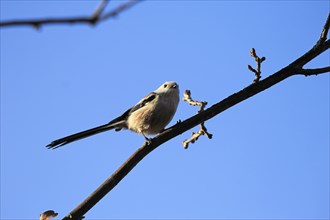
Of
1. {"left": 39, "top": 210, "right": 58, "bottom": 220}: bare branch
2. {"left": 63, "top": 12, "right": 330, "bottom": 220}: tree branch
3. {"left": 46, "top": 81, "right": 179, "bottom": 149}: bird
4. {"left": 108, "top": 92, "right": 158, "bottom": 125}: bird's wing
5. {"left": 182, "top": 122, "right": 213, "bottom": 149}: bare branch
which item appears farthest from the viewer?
{"left": 108, "top": 92, "right": 158, "bottom": 125}: bird's wing

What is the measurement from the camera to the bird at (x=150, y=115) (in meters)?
5.79

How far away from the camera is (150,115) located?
5.79 meters

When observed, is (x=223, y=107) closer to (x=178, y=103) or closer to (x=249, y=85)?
(x=249, y=85)

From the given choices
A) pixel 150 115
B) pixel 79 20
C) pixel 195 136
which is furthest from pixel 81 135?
pixel 79 20

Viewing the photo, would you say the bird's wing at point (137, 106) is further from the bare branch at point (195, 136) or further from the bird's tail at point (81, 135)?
the bare branch at point (195, 136)

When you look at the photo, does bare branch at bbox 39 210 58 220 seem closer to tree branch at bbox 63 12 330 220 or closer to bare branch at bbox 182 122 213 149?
tree branch at bbox 63 12 330 220

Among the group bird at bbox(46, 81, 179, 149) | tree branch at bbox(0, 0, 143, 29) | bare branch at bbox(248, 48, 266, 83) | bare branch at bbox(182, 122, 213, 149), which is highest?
bird at bbox(46, 81, 179, 149)

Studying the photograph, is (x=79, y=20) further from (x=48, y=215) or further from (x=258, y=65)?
(x=258, y=65)

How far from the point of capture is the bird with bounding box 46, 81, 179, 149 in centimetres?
579

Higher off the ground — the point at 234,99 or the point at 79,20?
the point at 234,99

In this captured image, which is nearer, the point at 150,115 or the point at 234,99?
the point at 234,99

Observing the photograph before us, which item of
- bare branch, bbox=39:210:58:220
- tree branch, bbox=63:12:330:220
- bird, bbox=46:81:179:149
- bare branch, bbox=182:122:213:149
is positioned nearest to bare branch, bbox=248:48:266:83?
tree branch, bbox=63:12:330:220

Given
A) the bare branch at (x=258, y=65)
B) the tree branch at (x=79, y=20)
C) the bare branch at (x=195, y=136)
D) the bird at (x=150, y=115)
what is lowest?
the tree branch at (x=79, y=20)

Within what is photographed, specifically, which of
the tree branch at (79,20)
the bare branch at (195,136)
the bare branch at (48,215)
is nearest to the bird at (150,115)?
the bare branch at (195,136)
